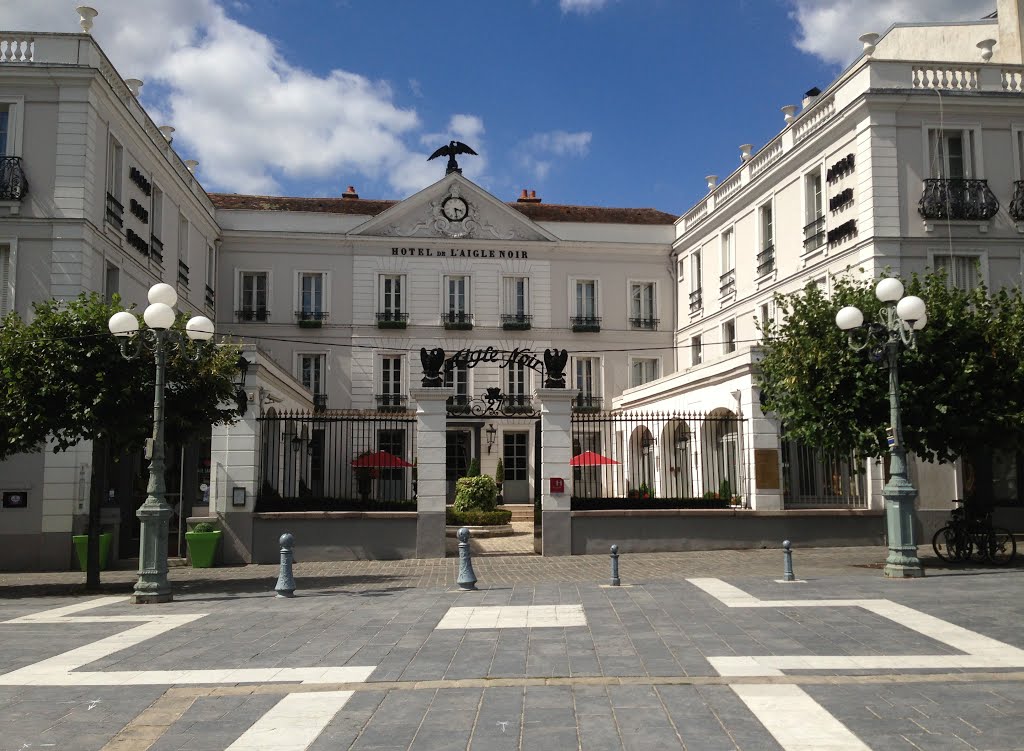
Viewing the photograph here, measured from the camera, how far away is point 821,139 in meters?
22.4

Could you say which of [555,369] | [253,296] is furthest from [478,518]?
[253,296]

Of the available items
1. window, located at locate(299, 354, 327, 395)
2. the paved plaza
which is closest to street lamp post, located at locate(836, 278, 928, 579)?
the paved plaza

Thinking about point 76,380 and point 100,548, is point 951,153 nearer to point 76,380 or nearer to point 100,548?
point 76,380

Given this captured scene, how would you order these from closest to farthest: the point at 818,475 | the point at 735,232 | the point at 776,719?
the point at 776,719 → the point at 818,475 → the point at 735,232

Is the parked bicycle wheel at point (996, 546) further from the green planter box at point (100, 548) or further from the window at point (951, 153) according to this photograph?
the green planter box at point (100, 548)

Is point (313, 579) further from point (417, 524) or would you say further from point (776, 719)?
point (776, 719)

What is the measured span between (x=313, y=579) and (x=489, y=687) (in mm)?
8786

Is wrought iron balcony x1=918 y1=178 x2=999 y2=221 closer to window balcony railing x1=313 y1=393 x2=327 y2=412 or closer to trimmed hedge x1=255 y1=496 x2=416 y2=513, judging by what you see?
trimmed hedge x1=255 y1=496 x2=416 y2=513

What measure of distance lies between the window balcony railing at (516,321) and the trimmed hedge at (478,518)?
9.05m

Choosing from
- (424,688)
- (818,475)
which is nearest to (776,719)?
(424,688)

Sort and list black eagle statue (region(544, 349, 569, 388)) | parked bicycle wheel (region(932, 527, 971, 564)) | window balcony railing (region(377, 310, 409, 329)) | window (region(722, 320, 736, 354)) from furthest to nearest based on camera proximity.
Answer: window balcony railing (region(377, 310, 409, 329)) → window (region(722, 320, 736, 354)) → black eagle statue (region(544, 349, 569, 388)) → parked bicycle wheel (region(932, 527, 971, 564))

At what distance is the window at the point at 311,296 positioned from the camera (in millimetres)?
31344

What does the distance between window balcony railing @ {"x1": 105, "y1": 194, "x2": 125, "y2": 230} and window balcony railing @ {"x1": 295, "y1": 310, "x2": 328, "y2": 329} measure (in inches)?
402

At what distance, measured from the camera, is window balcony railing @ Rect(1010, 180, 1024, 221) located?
20812mm
